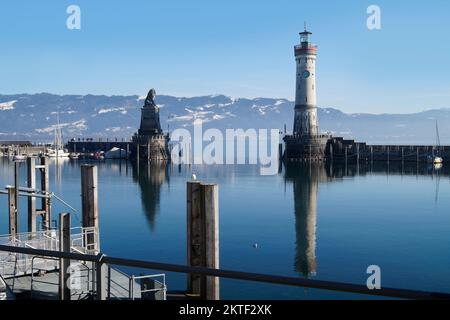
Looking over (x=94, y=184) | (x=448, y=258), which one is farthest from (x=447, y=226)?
(x=94, y=184)

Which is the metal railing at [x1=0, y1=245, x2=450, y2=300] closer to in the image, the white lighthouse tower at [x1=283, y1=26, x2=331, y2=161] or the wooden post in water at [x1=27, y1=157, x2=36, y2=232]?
the wooden post in water at [x1=27, y1=157, x2=36, y2=232]

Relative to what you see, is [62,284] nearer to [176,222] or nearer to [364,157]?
[176,222]

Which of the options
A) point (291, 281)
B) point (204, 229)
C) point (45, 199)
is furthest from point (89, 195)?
point (291, 281)

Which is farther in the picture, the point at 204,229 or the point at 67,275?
the point at 204,229

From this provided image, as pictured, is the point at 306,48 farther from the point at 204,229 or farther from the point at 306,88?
the point at 204,229

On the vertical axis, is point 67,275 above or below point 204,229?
below

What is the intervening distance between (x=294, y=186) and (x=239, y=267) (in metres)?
45.3

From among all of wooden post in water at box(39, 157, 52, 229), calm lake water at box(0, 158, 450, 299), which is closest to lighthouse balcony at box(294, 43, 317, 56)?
calm lake water at box(0, 158, 450, 299)

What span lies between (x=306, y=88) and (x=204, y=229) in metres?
98.1

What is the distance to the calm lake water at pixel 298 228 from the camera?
25562 mm

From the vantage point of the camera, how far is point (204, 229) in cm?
1572

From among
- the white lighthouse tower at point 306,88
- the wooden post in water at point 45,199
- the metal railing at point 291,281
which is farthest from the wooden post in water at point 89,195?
the white lighthouse tower at point 306,88

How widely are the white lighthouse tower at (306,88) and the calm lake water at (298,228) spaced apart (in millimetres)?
37939
